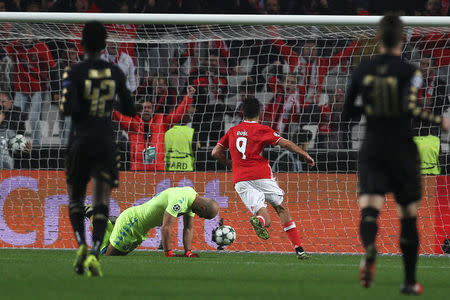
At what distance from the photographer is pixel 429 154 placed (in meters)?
11.2

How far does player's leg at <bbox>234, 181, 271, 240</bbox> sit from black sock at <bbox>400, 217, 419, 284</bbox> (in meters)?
4.58

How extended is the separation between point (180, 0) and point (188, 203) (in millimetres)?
6510

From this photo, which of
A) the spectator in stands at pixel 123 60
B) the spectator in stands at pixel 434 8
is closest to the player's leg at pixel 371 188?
the spectator in stands at pixel 123 60

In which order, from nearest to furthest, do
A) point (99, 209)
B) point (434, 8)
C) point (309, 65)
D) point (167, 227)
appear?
1. point (99, 209)
2. point (167, 227)
3. point (309, 65)
4. point (434, 8)

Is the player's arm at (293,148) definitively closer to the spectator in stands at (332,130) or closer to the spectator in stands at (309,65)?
the spectator in stands at (332,130)

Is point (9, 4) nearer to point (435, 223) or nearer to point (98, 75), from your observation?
point (435, 223)

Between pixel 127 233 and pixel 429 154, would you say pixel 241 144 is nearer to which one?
pixel 127 233

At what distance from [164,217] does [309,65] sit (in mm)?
3854

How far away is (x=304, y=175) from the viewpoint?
11.1m

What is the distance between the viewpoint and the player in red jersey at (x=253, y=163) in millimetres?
9875

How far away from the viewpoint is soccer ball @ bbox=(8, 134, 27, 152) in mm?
11234

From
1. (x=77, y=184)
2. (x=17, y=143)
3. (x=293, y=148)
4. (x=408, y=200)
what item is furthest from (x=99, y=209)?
(x=17, y=143)

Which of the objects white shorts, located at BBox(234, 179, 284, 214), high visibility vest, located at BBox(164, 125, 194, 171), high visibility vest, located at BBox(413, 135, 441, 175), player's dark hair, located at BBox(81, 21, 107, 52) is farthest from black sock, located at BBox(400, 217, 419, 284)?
high visibility vest, located at BBox(164, 125, 194, 171)

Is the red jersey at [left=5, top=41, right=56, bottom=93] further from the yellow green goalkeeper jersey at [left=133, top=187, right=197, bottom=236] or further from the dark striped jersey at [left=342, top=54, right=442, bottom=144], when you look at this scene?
the dark striped jersey at [left=342, top=54, right=442, bottom=144]
